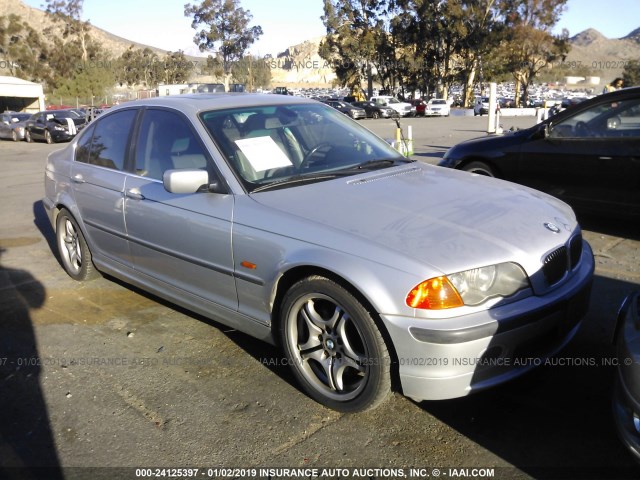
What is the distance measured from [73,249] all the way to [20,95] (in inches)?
1795

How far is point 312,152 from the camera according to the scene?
3934 mm

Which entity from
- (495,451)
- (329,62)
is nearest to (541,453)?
(495,451)

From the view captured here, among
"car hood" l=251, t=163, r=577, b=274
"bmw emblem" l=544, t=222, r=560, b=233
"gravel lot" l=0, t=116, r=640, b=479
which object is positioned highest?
"car hood" l=251, t=163, r=577, b=274

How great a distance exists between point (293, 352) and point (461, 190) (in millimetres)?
1400

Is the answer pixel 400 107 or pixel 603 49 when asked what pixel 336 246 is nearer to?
pixel 400 107

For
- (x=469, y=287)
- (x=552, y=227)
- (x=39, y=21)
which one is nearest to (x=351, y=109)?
(x=552, y=227)

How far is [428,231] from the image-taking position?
2.88m

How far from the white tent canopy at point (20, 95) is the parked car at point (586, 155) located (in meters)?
45.3

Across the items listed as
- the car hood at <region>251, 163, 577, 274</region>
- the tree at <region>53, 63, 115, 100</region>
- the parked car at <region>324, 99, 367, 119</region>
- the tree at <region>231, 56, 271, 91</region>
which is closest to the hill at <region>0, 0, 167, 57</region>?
the tree at <region>231, 56, 271, 91</region>

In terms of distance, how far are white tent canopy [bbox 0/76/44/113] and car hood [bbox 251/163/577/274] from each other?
154 feet

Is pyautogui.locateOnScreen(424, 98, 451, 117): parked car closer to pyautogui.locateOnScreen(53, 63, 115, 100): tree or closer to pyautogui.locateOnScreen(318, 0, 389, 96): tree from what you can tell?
pyautogui.locateOnScreen(318, 0, 389, 96): tree

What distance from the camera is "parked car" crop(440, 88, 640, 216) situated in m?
5.82

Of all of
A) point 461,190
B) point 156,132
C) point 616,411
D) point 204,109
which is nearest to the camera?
point 616,411

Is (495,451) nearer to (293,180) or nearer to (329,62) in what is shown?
(293,180)
